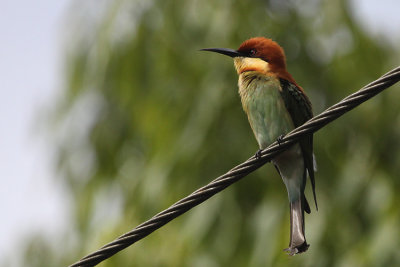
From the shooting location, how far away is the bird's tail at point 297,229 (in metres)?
2.62

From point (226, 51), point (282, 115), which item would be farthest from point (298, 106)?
point (226, 51)

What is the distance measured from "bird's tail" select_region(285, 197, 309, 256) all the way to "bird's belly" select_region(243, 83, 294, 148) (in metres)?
0.28

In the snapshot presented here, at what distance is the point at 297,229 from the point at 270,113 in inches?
21.1

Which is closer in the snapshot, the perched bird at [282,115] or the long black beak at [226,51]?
the perched bird at [282,115]

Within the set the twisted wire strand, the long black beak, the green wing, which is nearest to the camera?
the twisted wire strand

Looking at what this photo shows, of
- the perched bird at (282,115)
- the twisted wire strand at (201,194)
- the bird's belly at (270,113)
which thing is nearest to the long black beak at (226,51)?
the perched bird at (282,115)

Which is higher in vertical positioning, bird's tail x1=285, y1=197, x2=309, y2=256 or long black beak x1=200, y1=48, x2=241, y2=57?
long black beak x1=200, y1=48, x2=241, y2=57

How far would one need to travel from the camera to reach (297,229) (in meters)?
2.74

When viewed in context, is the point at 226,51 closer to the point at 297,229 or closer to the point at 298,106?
the point at 298,106

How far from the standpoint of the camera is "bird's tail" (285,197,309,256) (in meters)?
2.62

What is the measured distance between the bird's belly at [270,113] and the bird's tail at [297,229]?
0.28 metres

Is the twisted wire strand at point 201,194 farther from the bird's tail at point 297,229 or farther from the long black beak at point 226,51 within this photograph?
the long black beak at point 226,51

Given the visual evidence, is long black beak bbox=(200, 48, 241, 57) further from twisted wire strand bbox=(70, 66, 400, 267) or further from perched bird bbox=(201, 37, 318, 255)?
twisted wire strand bbox=(70, 66, 400, 267)

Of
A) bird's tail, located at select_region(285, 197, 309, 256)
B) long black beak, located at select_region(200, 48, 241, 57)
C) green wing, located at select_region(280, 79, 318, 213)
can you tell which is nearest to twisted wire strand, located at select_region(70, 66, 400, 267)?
bird's tail, located at select_region(285, 197, 309, 256)
